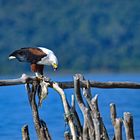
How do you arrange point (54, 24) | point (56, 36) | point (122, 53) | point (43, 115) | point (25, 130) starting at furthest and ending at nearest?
point (54, 24) < point (56, 36) < point (122, 53) < point (43, 115) < point (25, 130)

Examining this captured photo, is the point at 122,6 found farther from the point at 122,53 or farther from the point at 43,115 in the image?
the point at 43,115

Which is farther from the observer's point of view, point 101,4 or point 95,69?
point 101,4

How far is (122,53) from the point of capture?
154 metres

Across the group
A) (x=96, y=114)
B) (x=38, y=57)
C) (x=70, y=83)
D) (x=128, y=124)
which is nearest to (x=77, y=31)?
(x=38, y=57)

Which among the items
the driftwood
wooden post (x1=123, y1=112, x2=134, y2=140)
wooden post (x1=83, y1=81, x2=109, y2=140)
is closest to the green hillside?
the driftwood

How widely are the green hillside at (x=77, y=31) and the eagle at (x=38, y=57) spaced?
117 m

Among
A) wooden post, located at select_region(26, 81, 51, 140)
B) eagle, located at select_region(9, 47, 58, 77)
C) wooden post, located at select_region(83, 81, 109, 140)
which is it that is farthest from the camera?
eagle, located at select_region(9, 47, 58, 77)

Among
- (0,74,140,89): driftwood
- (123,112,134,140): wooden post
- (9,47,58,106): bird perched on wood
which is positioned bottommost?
(123,112,134,140): wooden post

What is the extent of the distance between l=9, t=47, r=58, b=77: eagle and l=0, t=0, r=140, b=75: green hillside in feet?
384

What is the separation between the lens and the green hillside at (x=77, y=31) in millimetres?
149500

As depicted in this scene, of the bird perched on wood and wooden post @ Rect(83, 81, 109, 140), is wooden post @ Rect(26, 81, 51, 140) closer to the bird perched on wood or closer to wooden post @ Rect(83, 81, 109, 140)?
the bird perched on wood

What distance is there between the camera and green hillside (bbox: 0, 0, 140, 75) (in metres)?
150

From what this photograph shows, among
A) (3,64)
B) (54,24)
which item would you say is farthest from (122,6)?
(3,64)

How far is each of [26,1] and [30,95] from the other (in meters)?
167
